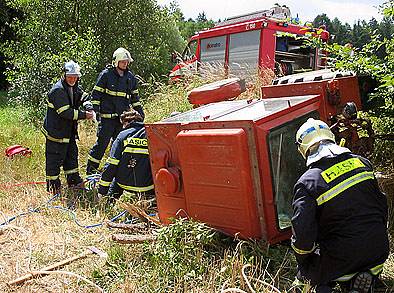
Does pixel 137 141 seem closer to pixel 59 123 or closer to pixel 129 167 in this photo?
pixel 129 167

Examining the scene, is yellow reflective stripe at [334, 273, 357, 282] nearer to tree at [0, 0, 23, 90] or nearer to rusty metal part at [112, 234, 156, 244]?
rusty metal part at [112, 234, 156, 244]

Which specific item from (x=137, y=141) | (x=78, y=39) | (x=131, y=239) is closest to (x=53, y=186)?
(x=137, y=141)

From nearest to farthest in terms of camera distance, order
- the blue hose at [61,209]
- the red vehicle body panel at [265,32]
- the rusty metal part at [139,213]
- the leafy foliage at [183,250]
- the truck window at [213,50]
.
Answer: the leafy foliage at [183,250] → the rusty metal part at [139,213] → the blue hose at [61,209] → the red vehicle body panel at [265,32] → the truck window at [213,50]

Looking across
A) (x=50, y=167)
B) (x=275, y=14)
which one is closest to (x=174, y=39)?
(x=275, y=14)

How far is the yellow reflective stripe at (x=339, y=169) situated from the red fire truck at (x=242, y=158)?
1.84 feet

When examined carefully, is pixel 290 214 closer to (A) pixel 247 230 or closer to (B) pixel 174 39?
(A) pixel 247 230

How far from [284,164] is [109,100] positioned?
12.5 ft

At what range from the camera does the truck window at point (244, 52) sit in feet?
32.6

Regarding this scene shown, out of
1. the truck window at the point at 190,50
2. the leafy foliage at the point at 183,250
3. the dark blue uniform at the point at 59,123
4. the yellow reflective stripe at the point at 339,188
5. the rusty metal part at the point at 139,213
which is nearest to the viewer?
the yellow reflective stripe at the point at 339,188

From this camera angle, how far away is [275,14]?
10.8 m

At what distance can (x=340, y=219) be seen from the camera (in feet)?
9.55

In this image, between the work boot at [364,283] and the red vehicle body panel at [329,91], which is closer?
the work boot at [364,283]

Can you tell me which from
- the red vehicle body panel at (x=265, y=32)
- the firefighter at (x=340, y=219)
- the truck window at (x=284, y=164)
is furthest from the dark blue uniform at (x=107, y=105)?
the firefighter at (x=340, y=219)

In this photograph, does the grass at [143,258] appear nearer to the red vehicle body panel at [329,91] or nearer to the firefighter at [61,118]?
the firefighter at [61,118]
